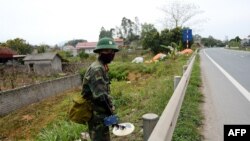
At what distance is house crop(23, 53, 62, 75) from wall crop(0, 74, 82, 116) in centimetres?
1453

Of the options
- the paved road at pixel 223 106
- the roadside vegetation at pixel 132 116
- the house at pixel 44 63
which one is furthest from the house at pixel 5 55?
the paved road at pixel 223 106

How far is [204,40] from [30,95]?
12180cm

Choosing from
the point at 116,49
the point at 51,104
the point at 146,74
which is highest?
the point at 116,49

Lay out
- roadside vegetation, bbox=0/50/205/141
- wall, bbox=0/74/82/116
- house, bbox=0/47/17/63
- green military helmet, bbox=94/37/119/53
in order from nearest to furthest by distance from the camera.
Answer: green military helmet, bbox=94/37/119/53, roadside vegetation, bbox=0/50/205/141, wall, bbox=0/74/82/116, house, bbox=0/47/17/63

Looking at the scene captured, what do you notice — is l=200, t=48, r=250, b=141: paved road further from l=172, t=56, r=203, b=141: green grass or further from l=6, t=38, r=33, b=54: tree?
l=6, t=38, r=33, b=54: tree

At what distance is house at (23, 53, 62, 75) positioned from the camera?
4075cm

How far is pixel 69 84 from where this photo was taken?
27.4m

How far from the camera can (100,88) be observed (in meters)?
3.45

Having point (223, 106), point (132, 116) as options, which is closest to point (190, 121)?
point (132, 116)

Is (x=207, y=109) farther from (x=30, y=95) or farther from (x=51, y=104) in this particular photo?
(x=30, y=95)

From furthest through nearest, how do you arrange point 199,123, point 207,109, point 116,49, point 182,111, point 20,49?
point 20,49, point 207,109, point 182,111, point 199,123, point 116,49

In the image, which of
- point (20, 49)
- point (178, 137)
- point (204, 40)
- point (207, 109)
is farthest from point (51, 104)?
point (204, 40)

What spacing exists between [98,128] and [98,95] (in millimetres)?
556
